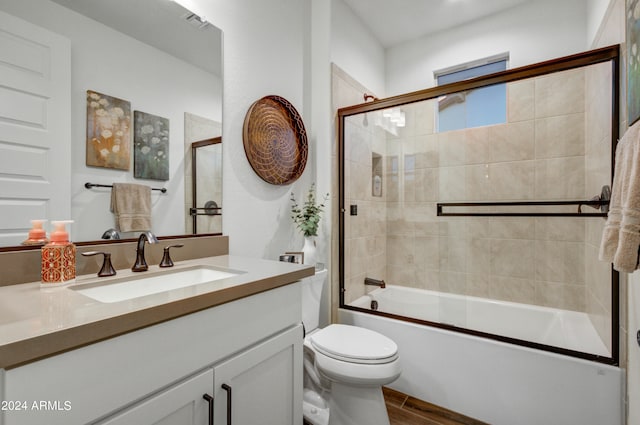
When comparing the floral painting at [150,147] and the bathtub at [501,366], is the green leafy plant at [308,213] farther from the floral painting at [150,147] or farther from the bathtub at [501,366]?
the floral painting at [150,147]

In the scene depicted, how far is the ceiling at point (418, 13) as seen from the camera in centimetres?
238

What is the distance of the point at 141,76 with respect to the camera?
1.23m

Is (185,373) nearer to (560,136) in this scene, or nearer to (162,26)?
(162,26)

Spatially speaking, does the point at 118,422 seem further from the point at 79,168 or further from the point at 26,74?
the point at 26,74

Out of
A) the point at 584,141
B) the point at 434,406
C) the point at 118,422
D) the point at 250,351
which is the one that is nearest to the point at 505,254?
the point at 584,141

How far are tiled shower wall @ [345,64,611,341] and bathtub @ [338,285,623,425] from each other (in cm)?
20

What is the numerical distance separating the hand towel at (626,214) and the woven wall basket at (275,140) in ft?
4.96

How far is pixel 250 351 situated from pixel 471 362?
4.44 ft

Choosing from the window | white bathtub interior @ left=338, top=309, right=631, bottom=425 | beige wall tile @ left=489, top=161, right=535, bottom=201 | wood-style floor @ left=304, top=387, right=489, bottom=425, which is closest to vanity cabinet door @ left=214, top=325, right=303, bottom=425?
wood-style floor @ left=304, top=387, right=489, bottom=425

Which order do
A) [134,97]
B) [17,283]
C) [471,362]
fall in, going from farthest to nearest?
1. [471,362]
2. [134,97]
3. [17,283]

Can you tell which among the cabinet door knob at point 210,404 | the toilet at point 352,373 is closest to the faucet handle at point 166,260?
the cabinet door knob at point 210,404

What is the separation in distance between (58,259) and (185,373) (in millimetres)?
521

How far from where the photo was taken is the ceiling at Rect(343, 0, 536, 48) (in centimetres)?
238

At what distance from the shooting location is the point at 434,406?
1750 millimetres
